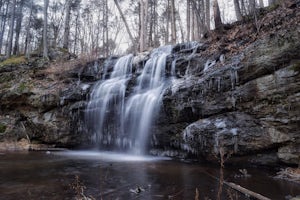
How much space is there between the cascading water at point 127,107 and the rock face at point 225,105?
39 cm

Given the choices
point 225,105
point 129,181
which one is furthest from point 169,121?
point 129,181

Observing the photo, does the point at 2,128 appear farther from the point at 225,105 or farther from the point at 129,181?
the point at 225,105

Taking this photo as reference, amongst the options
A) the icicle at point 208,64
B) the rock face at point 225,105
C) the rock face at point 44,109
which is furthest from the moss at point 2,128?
the icicle at point 208,64

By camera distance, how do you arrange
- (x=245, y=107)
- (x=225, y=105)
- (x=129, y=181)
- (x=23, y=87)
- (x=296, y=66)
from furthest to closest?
(x=23, y=87), (x=225, y=105), (x=245, y=107), (x=296, y=66), (x=129, y=181)

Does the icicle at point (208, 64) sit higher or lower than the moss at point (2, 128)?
higher

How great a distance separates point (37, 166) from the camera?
21.7 feet

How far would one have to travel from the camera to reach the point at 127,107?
9625 mm

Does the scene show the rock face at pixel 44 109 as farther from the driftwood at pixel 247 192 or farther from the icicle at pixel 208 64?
the driftwood at pixel 247 192

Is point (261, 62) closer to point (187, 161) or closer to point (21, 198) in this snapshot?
point (187, 161)

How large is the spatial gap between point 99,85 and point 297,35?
7705 millimetres

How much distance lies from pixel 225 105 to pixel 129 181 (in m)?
3.38

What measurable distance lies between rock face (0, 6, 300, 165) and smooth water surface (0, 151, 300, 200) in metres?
0.71

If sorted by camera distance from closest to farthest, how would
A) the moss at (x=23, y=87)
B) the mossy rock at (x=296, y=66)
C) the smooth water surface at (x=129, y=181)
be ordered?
the smooth water surface at (x=129, y=181), the mossy rock at (x=296, y=66), the moss at (x=23, y=87)

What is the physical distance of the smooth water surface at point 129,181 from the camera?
163 inches
